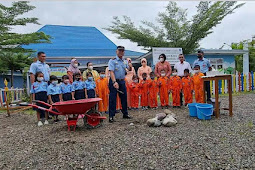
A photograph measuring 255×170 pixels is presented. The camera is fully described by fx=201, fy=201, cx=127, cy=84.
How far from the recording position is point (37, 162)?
112 inches

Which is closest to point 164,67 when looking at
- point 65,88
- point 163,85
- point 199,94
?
point 163,85

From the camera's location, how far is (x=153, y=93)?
21.6 ft

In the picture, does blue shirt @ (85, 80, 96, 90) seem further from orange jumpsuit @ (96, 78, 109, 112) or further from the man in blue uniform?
the man in blue uniform

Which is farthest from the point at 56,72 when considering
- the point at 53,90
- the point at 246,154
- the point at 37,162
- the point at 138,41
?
the point at 138,41

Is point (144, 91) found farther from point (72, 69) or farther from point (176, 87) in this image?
point (72, 69)

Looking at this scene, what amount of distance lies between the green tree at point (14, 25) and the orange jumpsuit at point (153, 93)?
768 cm

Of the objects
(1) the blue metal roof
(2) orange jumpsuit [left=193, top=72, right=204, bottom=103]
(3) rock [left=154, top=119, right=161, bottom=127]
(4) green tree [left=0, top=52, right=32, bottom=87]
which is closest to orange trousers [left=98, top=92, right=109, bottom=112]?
(3) rock [left=154, top=119, right=161, bottom=127]

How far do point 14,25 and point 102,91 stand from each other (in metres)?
8.14

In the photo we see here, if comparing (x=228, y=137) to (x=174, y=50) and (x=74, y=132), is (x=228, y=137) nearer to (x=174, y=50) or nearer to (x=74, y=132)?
(x=74, y=132)

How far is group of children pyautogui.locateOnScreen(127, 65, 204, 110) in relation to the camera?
651cm

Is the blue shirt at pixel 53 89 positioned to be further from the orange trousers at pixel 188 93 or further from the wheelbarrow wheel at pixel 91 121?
the orange trousers at pixel 188 93

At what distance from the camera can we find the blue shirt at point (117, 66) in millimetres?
5004

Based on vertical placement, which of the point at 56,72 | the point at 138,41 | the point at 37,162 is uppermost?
the point at 138,41

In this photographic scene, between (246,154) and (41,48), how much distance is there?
15.5m
